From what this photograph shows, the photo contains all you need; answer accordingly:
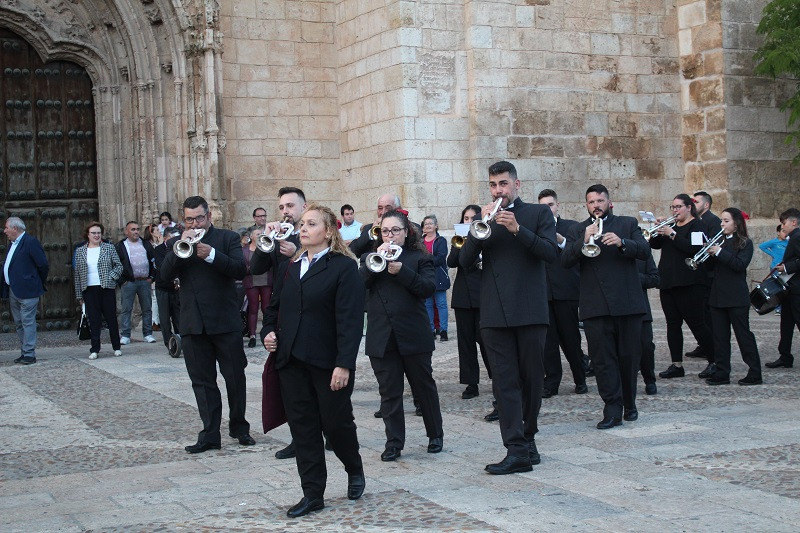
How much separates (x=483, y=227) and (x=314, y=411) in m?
1.74

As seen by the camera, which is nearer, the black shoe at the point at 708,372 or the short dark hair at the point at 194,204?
the short dark hair at the point at 194,204

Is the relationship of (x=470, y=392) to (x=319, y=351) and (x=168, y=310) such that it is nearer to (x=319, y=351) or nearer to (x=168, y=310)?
(x=319, y=351)

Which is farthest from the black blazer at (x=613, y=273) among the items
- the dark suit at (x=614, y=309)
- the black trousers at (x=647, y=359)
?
the black trousers at (x=647, y=359)

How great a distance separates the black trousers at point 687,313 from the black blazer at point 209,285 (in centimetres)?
488

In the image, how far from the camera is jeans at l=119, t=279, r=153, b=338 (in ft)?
50.1

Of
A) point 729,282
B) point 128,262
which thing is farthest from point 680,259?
point 128,262

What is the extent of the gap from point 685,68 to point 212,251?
12771mm

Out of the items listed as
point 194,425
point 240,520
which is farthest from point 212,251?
point 240,520

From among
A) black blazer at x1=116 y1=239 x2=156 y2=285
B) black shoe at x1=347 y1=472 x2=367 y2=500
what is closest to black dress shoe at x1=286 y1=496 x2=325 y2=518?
black shoe at x1=347 y1=472 x2=367 y2=500

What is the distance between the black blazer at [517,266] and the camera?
718 cm

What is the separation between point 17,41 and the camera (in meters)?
17.2

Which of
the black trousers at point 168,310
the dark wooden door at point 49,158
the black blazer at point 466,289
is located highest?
the dark wooden door at point 49,158

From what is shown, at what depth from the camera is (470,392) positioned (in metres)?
10.1

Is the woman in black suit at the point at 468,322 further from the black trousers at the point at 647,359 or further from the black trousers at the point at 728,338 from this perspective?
the black trousers at the point at 728,338
